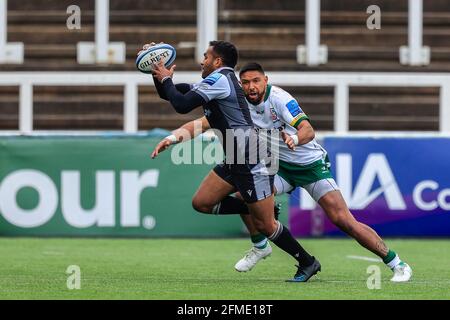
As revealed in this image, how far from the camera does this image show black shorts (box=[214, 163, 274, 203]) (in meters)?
A: 11.4

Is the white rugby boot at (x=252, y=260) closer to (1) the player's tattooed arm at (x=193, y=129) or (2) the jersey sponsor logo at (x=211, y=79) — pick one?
(1) the player's tattooed arm at (x=193, y=129)

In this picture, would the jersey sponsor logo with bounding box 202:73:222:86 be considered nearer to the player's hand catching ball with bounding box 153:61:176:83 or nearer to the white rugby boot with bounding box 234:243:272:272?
the player's hand catching ball with bounding box 153:61:176:83

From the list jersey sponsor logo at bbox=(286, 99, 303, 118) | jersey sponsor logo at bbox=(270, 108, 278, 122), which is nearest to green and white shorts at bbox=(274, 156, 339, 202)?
jersey sponsor logo at bbox=(270, 108, 278, 122)

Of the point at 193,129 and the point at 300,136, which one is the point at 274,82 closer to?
the point at 193,129

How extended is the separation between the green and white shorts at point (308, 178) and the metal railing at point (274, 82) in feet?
30.2

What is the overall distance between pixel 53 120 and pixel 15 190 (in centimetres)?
422

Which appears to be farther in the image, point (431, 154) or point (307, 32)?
point (307, 32)

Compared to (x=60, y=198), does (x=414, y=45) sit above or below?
above

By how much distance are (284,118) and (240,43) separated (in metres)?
10.4

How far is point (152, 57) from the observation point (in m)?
11.1
